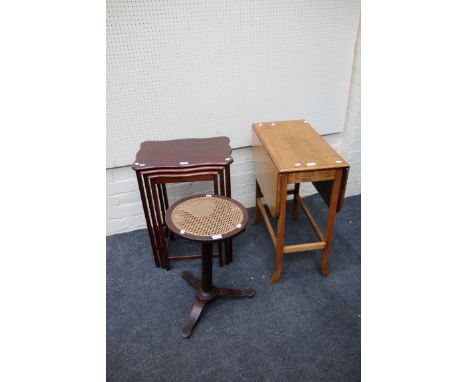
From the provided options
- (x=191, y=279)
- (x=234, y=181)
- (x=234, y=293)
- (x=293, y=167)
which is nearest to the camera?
(x=293, y=167)

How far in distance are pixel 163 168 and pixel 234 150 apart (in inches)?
30.7

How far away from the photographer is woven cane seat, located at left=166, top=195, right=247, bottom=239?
5.11 feet

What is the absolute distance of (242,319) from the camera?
1.86 m

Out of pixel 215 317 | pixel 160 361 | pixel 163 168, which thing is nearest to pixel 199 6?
pixel 163 168

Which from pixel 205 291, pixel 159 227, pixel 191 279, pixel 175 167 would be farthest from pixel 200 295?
pixel 175 167

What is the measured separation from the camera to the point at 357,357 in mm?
1666

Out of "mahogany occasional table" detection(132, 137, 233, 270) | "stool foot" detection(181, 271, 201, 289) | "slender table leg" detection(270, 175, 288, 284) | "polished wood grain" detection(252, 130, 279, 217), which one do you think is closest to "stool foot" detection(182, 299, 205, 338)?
"stool foot" detection(181, 271, 201, 289)

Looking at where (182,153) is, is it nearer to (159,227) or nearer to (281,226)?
(159,227)

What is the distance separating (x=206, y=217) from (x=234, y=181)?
1004 millimetres

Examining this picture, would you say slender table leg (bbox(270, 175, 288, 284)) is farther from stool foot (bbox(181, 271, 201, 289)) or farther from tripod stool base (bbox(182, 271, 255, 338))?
stool foot (bbox(181, 271, 201, 289))

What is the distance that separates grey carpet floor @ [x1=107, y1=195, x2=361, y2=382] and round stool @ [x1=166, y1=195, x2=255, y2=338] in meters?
0.07

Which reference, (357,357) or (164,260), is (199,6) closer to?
(164,260)

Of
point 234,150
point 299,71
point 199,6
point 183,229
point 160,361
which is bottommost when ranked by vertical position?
point 160,361

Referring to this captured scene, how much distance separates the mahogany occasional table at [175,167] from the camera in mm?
1841
